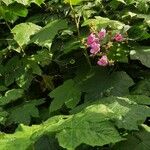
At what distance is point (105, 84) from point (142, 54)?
0.37 metres

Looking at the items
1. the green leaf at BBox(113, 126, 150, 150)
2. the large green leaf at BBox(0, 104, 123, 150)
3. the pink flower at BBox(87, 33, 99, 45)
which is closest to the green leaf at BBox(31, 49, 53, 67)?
the pink flower at BBox(87, 33, 99, 45)

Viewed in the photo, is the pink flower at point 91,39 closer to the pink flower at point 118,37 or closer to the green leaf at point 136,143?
the pink flower at point 118,37

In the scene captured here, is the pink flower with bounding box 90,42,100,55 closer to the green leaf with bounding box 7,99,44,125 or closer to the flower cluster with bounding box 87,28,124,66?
the flower cluster with bounding box 87,28,124,66

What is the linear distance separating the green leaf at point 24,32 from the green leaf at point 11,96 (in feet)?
1.36

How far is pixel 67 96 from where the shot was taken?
3410 millimetres

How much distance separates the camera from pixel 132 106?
6.98ft

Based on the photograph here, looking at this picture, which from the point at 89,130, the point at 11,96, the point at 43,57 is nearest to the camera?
the point at 89,130

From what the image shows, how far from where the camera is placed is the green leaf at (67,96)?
3325 mm

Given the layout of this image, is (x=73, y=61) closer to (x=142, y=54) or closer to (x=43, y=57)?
(x=43, y=57)

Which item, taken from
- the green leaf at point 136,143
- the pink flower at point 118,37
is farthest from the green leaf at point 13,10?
the green leaf at point 136,143

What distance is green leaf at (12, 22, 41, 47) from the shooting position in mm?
3709

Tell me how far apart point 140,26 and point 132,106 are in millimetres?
1450

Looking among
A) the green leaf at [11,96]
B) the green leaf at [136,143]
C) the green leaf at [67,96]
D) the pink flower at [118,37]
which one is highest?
the pink flower at [118,37]

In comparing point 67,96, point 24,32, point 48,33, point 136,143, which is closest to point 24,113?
point 67,96
